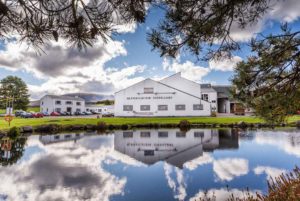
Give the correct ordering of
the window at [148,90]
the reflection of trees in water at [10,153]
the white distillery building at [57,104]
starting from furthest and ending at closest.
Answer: the white distillery building at [57,104] < the window at [148,90] < the reflection of trees in water at [10,153]

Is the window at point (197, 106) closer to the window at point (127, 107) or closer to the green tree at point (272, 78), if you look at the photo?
the window at point (127, 107)

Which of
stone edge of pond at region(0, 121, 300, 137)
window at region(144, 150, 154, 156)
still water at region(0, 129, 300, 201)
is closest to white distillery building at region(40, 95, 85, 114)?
stone edge of pond at region(0, 121, 300, 137)

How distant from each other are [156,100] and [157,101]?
227 millimetres

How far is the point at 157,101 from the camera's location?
37.4 meters

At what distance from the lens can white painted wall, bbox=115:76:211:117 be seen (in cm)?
3653

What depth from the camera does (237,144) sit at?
14.9m

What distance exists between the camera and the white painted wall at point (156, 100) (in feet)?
120

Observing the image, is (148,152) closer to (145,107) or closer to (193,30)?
(193,30)

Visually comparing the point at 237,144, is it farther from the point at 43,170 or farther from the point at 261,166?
the point at 43,170

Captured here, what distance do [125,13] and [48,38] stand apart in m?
1.03

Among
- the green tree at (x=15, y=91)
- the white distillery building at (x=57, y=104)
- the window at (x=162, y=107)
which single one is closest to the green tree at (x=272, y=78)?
the window at (x=162, y=107)

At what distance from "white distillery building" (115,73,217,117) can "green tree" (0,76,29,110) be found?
105 ft

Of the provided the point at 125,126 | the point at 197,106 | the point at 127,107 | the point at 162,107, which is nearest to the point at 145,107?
the point at 162,107

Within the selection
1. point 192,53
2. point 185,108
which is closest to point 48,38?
point 192,53
